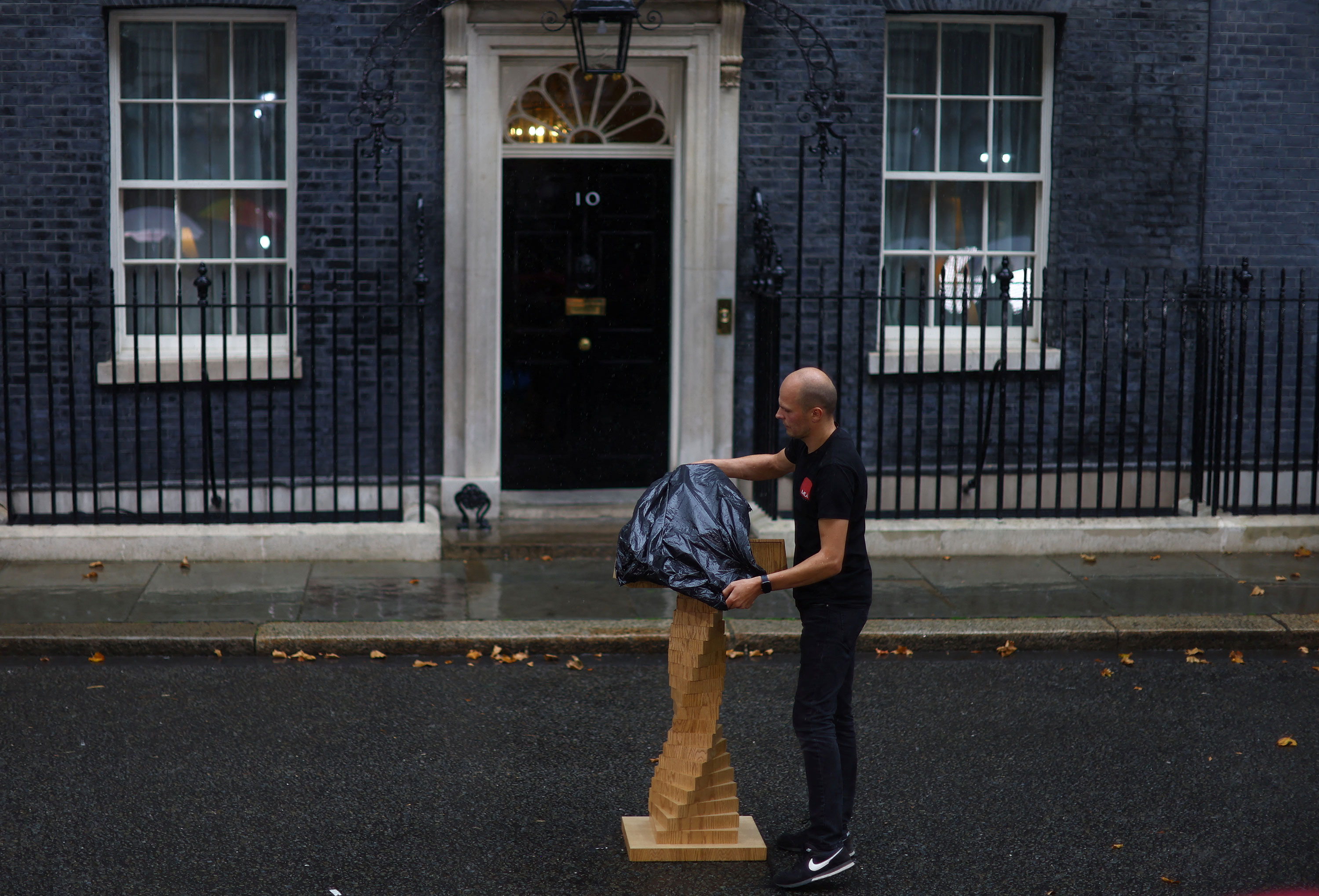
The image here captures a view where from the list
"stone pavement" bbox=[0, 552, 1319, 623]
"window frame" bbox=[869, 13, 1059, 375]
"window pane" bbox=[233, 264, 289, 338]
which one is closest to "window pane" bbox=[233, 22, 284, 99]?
"window pane" bbox=[233, 264, 289, 338]

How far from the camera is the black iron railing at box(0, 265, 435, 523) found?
9273 mm

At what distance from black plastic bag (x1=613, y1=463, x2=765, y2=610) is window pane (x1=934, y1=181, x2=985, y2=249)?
6.12m

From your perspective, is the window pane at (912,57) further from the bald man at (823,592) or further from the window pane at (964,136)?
the bald man at (823,592)

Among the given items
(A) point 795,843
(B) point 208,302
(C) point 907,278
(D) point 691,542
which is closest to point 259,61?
(B) point 208,302

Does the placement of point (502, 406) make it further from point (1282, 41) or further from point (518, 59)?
point (1282, 41)

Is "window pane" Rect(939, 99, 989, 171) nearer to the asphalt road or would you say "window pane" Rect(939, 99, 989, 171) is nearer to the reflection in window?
the reflection in window

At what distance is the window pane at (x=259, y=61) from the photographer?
31.6 feet

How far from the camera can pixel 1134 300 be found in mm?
10141

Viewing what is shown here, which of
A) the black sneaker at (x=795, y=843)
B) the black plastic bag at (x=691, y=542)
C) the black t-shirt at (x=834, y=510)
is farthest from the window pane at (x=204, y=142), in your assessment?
the black sneaker at (x=795, y=843)

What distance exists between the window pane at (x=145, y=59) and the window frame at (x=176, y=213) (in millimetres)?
40

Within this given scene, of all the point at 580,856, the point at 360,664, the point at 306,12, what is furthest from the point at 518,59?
the point at 580,856

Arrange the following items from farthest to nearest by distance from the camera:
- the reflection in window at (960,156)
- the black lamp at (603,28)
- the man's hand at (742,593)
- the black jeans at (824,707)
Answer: the reflection in window at (960,156), the black lamp at (603,28), the black jeans at (824,707), the man's hand at (742,593)

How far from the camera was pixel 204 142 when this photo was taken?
9.73m

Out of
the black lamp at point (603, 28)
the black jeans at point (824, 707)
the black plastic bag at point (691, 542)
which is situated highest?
the black lamp at point (603, 28)
